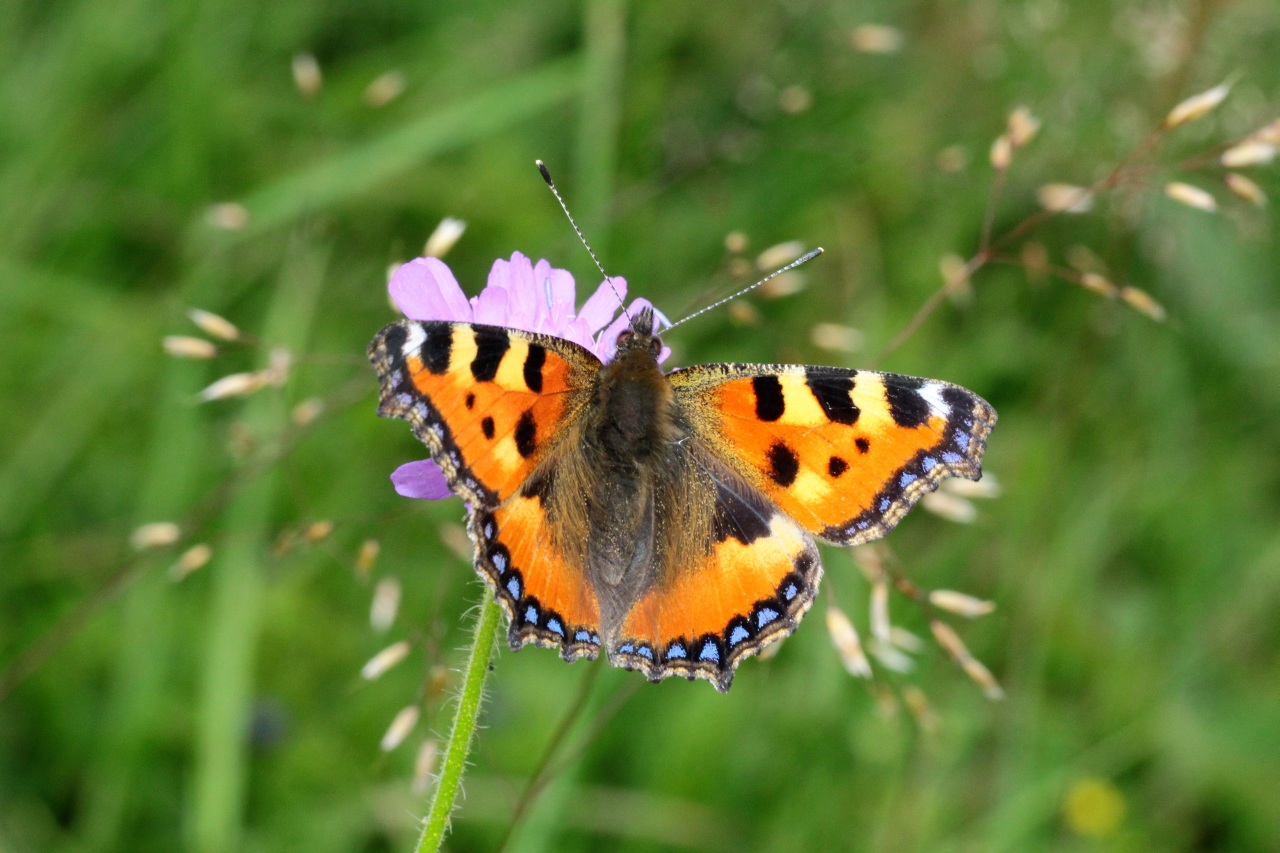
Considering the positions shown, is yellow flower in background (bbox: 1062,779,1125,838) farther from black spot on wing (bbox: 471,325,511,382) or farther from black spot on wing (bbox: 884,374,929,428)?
black spot on wing (bbox: 471,325,511,382)

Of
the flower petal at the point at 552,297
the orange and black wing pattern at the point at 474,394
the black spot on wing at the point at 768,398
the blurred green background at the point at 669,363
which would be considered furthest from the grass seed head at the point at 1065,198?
the orange and black wing pattern at the point at 474,394

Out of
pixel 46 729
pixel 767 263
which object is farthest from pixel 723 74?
pixel 46 729

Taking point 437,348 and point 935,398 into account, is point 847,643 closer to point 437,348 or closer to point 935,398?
point 935,398

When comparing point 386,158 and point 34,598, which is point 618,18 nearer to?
point 386,158

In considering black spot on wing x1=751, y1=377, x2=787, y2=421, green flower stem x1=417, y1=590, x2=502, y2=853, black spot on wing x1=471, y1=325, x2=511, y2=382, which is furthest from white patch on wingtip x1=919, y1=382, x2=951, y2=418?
green flower stem x1=417, y1=590, x2=502, y2=853

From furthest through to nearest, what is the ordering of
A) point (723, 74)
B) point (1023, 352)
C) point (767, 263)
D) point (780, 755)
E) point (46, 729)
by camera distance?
point (723, 74)
point (1023, 352)
point (780, 755)
point (46, 729)
point (767, 263)

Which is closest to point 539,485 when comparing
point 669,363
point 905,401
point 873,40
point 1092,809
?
point 905,401
